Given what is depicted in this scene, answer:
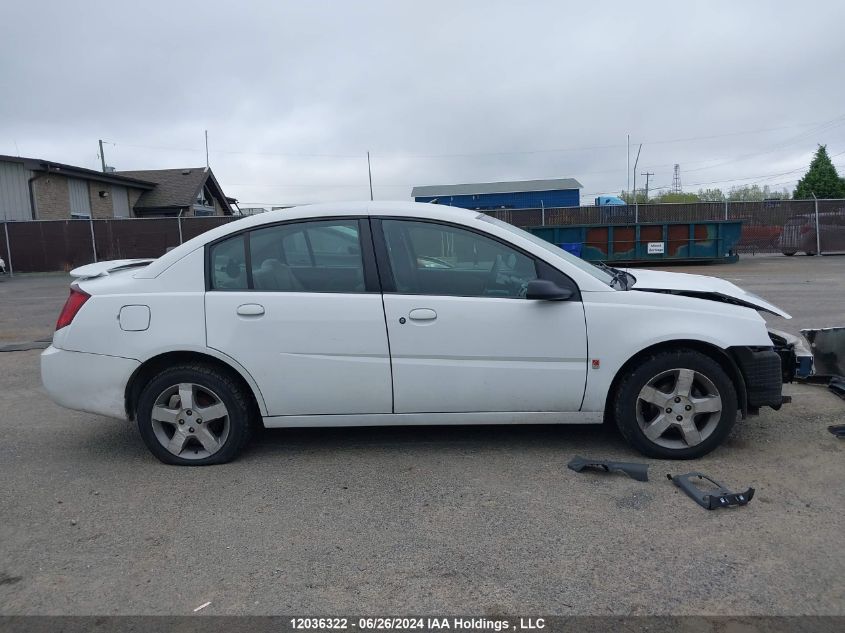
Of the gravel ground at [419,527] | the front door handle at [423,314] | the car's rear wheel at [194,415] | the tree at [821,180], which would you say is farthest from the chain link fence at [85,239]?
the tree at [821,180]

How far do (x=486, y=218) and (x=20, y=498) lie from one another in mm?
3299

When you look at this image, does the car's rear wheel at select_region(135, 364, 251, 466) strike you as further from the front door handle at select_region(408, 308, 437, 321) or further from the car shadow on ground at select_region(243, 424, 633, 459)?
the front door handle at select_region(408, 308, 437, 321)

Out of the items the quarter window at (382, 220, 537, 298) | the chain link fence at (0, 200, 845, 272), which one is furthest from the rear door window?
the chain link fence at (0, 200, 845, 272)

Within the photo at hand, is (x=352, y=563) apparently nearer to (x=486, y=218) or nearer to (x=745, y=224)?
(x=486, y=218)

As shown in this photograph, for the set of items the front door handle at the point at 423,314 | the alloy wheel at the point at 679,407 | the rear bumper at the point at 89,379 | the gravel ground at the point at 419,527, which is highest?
the front door handle at the point at 423,314

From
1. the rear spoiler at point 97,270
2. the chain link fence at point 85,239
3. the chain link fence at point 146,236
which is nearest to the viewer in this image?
the rear spoiler at point 97,270

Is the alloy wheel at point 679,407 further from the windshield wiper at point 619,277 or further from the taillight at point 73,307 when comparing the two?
the taillight at point 73,307

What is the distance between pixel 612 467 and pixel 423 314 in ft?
4.71

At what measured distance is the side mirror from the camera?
3969mm

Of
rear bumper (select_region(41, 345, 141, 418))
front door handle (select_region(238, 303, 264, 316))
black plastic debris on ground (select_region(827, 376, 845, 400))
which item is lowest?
black plastic debris on ground (select_region(827, 376, 845, 400))

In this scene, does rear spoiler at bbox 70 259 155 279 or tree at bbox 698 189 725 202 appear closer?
rear spoiler at bbox 70 259 155 279

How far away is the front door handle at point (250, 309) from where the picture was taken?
4.11 metres

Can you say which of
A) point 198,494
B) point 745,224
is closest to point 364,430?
point 198,494

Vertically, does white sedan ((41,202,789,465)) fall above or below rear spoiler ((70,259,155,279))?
below
